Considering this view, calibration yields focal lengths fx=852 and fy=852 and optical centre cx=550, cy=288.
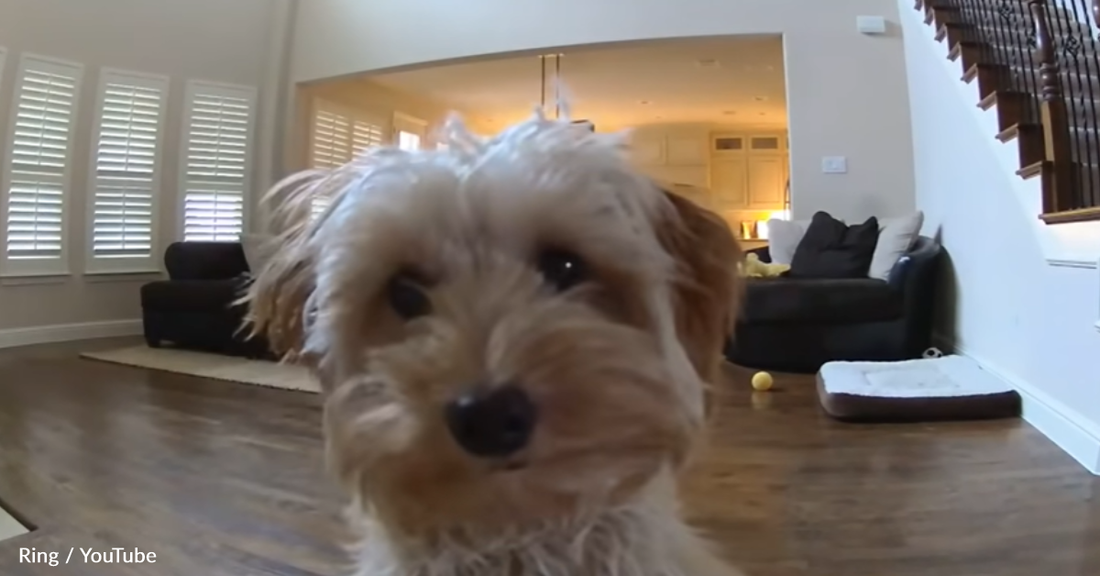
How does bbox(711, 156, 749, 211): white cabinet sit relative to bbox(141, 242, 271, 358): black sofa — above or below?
above

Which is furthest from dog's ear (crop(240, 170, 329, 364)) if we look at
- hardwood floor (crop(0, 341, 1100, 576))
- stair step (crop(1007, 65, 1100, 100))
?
stair step (crop(1007, 65, 1100, 100))

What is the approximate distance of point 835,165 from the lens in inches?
225

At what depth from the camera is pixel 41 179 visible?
20.0ft

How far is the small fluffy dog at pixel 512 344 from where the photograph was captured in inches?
31.5

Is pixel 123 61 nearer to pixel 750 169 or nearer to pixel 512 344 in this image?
pixel 512 344

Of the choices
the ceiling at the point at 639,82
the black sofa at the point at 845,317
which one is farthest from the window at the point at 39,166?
the black sofa at the point at 845,317

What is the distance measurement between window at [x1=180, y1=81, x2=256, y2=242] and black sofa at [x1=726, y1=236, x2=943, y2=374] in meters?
4.58

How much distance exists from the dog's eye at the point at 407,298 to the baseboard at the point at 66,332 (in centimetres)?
614

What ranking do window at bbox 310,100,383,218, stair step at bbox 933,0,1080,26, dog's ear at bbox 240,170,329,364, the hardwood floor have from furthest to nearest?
window at bbox 310,100,383,218
stair step at bbox 933,0,1080,26
the hardwood floor
dog's ear at bbox 240,170,329,364

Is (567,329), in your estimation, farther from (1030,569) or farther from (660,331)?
(1030,569)

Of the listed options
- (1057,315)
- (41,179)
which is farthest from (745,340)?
(41,179)

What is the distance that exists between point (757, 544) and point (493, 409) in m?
1.47

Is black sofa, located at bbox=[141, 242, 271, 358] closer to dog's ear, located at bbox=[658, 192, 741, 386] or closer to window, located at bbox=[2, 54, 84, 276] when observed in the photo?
window, located at bbox=[2, 54, 84, 276]

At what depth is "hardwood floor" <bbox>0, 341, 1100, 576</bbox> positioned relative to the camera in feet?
6.40
